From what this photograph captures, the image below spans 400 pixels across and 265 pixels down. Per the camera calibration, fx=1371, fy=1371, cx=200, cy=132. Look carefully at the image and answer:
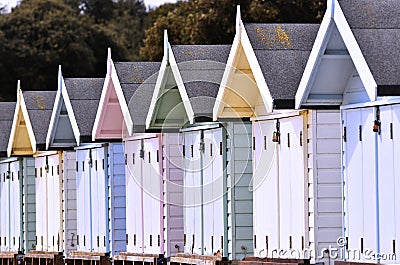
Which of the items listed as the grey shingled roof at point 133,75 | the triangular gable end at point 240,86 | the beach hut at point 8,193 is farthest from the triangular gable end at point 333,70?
the beach hut at point 8,193

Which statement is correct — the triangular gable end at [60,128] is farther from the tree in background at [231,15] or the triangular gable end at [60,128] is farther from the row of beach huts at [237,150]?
the tree in background at [231,15]

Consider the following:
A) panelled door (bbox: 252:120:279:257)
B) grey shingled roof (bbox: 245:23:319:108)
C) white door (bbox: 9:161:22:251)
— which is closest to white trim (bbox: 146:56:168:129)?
panelled door (bbox: 252:120:279:257)

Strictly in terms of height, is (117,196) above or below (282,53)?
below

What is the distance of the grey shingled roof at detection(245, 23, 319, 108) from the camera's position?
19125 millimetres

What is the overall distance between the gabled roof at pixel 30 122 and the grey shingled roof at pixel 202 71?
8047 mm

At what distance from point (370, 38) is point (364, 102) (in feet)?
3.75

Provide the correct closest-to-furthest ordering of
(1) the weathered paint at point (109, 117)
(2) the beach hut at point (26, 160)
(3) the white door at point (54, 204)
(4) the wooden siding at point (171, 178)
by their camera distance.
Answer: (4) the wooden siding at point (171, 178), (1) the weathered paint at point (109, 117), (3) the white door at point (54, 204), (2) the beach hut at point (26, 160)

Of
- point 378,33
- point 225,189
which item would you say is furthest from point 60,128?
point 378,33

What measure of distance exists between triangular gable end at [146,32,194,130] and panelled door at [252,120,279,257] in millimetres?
2599

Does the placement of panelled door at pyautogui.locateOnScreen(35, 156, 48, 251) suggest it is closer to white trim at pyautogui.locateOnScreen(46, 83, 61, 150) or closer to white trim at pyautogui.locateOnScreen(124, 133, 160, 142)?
white trim at pyautogui.locateOnScreen(46, 83, 61, 150)

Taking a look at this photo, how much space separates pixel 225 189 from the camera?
71.9ft

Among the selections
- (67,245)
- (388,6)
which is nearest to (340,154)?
(388,6)

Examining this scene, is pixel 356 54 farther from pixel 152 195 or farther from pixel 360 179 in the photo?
pixel 152 195

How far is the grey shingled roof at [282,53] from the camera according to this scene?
19.1 meters
